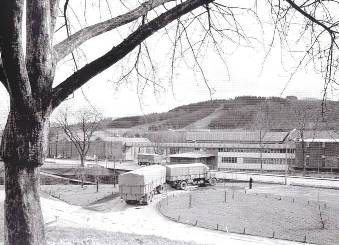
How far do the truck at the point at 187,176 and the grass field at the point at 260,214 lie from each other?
2539 mm

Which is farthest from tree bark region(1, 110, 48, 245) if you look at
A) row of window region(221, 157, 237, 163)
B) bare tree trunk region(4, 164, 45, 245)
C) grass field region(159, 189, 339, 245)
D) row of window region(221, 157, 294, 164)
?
row of window region(221, 157, 237, 163)

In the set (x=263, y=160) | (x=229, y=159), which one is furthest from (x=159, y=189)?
(x=263, y=160)

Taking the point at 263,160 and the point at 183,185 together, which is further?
the point at 263,160

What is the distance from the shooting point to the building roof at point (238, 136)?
69.5 meters

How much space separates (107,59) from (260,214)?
2391 cm

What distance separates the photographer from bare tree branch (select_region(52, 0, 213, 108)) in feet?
16.6

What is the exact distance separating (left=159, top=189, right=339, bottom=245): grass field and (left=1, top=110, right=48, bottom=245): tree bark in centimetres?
1680

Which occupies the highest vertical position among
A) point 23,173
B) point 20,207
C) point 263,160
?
point 23,173

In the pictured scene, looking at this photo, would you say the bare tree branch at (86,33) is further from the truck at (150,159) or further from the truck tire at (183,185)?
the truck at (150,159)

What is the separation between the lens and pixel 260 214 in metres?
26.8

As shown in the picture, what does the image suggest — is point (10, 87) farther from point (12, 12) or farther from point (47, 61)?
point (12, 12)

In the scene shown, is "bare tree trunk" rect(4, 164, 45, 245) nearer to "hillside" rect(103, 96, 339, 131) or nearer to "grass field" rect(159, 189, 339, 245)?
"hillside" rect(103, 96, 339, 131)

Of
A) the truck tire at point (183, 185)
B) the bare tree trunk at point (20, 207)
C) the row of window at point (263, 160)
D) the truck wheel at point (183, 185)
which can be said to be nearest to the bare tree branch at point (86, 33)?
the bare tree trunk at point (20, 207)

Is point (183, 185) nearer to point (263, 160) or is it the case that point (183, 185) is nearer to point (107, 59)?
point (263, 160)
